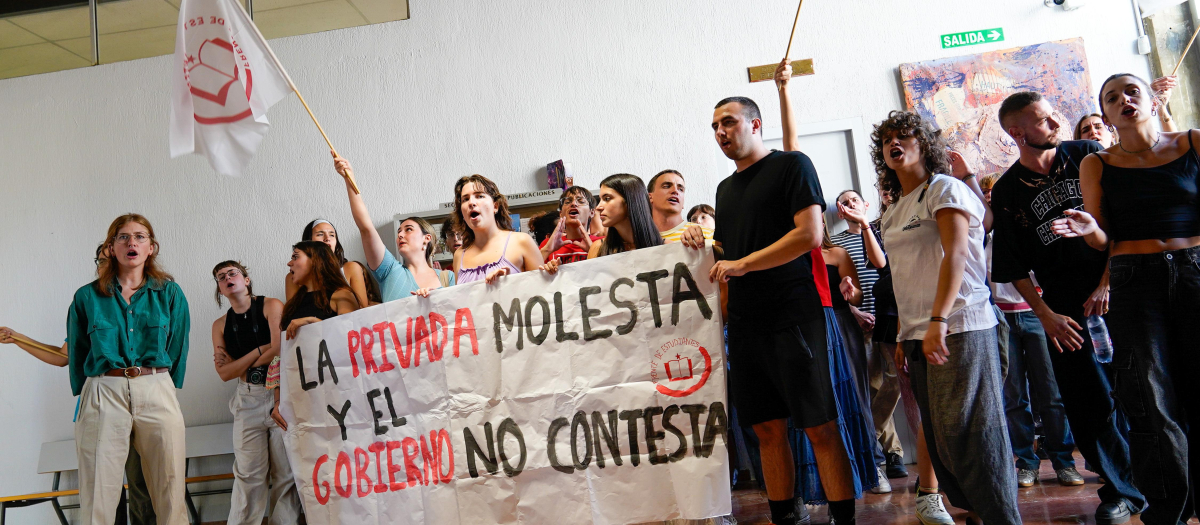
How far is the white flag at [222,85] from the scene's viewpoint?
3086 millimetres

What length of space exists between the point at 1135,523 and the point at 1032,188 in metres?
1.20

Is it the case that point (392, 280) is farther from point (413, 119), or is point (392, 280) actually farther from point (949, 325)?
point (949, 325)

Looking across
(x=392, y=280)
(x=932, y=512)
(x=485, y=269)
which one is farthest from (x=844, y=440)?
(x=392, y=280)

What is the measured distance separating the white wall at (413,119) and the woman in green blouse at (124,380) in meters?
1.52

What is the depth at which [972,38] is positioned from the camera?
4824 mm

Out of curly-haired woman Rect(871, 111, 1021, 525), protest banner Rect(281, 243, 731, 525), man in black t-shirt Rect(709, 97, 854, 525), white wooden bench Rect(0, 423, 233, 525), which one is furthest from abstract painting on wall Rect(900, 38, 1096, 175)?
white wooden bench Rect(0, 423, 233, 525)

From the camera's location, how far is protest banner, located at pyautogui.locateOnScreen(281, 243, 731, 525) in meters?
2.32

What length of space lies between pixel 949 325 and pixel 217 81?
3.05 m

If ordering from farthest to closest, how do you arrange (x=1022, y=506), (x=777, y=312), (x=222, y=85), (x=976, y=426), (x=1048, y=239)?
(x=222, y=85) < (x=1022, y=506) < (x=1048, y=239) < (x=777, y=312) < (x=976, y=426)

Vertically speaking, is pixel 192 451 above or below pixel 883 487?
above

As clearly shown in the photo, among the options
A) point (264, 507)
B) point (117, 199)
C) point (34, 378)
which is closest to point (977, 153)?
point (264, 507)

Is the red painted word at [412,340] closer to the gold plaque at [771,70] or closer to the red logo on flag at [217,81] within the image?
the red logo on flag at [217,81]

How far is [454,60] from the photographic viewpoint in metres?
5.18

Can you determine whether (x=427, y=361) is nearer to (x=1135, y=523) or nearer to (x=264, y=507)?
(x=264, y=507)
